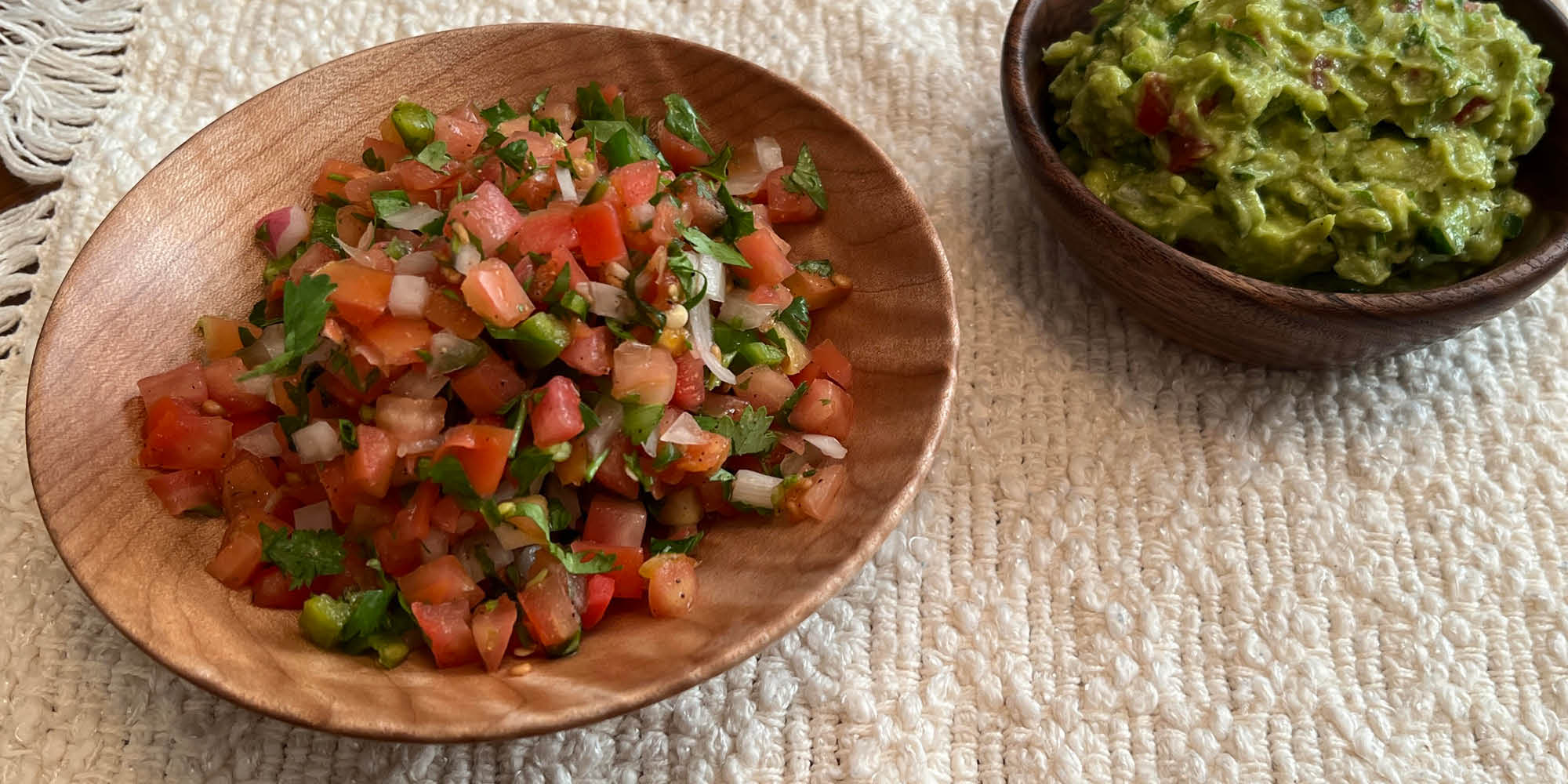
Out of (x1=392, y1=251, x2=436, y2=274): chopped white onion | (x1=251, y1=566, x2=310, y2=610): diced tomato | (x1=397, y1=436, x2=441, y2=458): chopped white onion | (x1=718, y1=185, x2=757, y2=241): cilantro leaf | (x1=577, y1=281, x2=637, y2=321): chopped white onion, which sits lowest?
(x1=251, y1=566, x2=310, y2=610): diced tomato

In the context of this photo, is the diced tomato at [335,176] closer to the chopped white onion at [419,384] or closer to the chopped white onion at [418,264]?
the chopped white onion at [418,264]

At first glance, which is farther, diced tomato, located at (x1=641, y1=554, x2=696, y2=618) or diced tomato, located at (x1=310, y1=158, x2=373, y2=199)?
diced tomato, located at (x1=310, y1=158, x2=373, y2=199)

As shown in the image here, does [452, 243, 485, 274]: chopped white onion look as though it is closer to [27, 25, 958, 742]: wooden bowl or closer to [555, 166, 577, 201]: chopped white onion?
[555, 166, 577, 201]: chopped white onion

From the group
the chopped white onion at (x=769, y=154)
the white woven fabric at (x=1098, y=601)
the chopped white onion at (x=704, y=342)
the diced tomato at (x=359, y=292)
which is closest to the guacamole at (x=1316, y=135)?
Result: the white woven fabric at (x=1098, y=601)

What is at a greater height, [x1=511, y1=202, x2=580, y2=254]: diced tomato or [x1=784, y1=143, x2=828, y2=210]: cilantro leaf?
[x1=511, y1=202, x2=580, y2=254]: diced tomato

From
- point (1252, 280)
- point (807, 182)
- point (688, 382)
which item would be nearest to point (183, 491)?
point (688, 382)

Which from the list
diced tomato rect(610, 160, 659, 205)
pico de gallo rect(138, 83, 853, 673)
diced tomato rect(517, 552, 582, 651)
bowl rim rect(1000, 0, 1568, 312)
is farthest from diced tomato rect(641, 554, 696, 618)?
bowl rim rect(1000, 0, 1568, 312)
